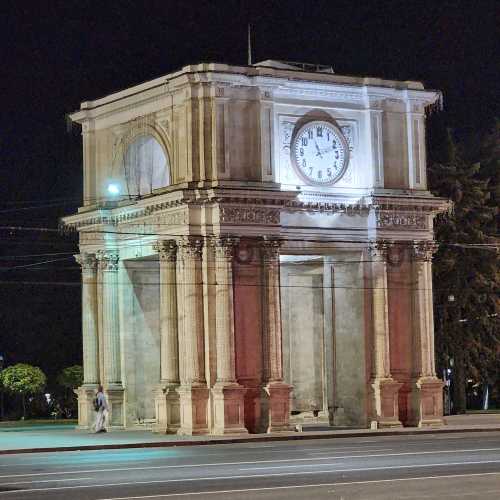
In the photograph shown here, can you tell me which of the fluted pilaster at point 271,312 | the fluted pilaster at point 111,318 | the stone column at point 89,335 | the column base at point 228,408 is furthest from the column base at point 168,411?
the stone column at point 89,335

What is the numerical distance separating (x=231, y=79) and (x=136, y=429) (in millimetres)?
12782

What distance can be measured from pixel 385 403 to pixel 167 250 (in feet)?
29.9

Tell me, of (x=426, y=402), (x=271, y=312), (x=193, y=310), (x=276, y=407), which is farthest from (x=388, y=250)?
(x=193, y=310)

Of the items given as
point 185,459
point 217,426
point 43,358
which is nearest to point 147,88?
point 217,426

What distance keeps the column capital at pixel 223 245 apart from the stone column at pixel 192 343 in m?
0.45

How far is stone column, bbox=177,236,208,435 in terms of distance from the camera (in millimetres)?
45156

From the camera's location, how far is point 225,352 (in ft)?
149

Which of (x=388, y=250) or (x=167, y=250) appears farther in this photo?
(x=388, y=250)

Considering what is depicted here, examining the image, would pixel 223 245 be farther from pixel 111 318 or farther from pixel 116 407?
pixel 116 407

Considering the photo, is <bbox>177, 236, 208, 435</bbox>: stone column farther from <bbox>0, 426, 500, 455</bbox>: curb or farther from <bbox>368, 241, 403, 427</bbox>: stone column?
<bbox>368, 241, 403, 427</bbox>: stone column

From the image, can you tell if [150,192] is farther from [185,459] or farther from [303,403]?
[185,459]

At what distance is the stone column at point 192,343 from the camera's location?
45156 mm

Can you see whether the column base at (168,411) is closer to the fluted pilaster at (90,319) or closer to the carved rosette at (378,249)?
the fluted pilaster at (90,319)

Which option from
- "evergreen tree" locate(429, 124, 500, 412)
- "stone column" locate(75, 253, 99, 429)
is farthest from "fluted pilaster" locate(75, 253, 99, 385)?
"evergreen tree" locate(429, 124, 500, 412)
